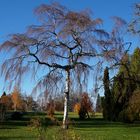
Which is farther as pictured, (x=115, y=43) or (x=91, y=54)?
(x=91, y=54)

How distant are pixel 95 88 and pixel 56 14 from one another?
1074 centimetres

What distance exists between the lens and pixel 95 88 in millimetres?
25844

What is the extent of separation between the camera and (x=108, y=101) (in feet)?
182

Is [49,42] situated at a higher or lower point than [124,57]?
higher

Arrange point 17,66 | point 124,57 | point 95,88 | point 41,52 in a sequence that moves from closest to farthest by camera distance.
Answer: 1. point 95,88
2. point 124,57
3. point 17,66
4. point 41,52

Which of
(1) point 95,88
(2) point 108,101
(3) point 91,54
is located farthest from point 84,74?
(2) point 108,101

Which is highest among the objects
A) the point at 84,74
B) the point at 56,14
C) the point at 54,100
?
the point at 56,14

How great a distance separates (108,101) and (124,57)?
27.0m

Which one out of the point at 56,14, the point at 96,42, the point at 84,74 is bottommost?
the point at 84,74

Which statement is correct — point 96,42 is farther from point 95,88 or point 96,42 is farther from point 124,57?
point 95,88

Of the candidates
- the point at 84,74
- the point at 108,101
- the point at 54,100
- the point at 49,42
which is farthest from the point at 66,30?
the point at 108,101

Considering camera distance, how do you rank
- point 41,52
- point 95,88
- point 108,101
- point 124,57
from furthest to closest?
point 108,101 < point 41,52 < point 124,57 < point 95,88

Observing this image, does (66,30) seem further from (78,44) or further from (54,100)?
(54,100)

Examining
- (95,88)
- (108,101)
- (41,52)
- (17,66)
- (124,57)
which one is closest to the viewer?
(95,88)
